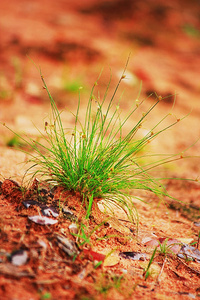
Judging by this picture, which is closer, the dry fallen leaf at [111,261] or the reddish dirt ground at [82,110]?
the reddish dirt ground at [82,110]

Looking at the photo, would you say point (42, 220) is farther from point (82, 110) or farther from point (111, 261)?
point (82, 110)

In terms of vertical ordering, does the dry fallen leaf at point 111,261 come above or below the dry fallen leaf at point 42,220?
below

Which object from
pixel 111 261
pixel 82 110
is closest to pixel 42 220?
pixel 111 261

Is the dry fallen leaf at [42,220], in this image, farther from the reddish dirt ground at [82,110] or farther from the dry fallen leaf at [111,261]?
the dry fallen leaf at [111,261]

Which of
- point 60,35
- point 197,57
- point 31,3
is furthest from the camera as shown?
point 31,3

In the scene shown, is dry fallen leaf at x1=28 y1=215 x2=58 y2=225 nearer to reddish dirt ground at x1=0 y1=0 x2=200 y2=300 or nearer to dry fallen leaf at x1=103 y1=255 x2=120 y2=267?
reddish dirt ground at x1=0 y1=0 x2=200 y2=300

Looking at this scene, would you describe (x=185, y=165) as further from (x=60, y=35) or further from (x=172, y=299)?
(x=60, y=35)

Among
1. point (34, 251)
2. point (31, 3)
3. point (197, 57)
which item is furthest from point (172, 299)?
point (31, 3)

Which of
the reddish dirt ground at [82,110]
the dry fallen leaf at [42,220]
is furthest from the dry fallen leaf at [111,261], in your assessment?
the dry fallen leaf at [42,220]
